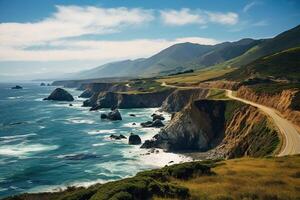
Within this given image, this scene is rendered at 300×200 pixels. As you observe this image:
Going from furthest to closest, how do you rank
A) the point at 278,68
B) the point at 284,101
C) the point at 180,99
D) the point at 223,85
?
the point at 180,99 < the point at 223,85 < the point at 278,68 < the point at 284,101

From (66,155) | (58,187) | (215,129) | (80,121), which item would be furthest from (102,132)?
(58,187)

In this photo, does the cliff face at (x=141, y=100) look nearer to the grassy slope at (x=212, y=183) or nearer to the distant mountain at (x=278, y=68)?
the distant mountain at (x=278, y=68)

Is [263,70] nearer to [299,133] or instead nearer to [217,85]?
[217,85]

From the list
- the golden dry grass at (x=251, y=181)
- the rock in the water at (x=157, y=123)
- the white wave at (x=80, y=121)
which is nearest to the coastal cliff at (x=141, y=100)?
the white wave at (x=80, y=121)

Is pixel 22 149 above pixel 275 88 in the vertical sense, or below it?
below

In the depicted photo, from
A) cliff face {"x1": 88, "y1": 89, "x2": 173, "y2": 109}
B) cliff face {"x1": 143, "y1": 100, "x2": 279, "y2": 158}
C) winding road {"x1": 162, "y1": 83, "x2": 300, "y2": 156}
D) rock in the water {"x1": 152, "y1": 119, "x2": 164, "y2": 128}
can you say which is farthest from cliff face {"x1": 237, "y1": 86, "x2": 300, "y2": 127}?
cliff face {"x1": 88, "y1": 89, "x2": 173, "y2": 109}

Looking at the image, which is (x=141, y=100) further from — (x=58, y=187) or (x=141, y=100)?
(x=58, y=187)

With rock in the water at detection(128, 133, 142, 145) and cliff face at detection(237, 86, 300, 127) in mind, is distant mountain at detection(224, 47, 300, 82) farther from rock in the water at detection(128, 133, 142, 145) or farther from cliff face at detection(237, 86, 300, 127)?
rock in the water at detection(128, 133, 142, 145)

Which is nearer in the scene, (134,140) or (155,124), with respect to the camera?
(134,140)
